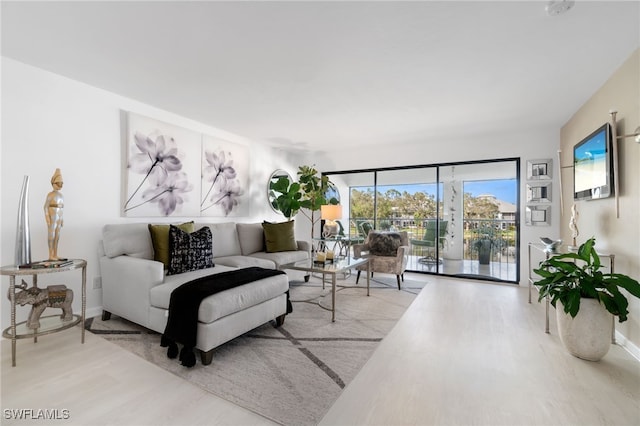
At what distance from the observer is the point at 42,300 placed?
2293mm

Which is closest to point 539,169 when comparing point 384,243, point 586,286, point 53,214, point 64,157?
point 384,243

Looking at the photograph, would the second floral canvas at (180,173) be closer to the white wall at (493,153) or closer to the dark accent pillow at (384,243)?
the dark accent pillow at (384,243)

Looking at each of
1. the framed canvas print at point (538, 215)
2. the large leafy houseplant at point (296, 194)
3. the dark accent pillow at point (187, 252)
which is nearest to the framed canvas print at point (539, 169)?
the framed canvas print at point (538, 215)

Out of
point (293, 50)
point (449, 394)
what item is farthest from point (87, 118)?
point (449, 394)

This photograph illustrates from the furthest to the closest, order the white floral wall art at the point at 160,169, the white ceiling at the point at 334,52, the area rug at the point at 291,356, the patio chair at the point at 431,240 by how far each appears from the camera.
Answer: the patio chair at the point at 431,240
the white floral wall art at the point at 160,169
the white ceiling at the point at 334,52
the area rug at the point at 291,356

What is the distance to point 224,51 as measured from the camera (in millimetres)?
2311

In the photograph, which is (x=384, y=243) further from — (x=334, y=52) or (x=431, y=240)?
(x=334, y=52)

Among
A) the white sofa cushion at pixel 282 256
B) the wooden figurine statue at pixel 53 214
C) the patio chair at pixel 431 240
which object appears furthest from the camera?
the patio chair at pixel 431 240

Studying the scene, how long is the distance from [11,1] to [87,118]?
129 cm

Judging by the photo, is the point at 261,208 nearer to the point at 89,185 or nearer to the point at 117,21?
the point at 89,185

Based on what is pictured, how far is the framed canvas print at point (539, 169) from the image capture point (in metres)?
4.32

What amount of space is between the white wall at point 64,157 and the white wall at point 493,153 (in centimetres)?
391

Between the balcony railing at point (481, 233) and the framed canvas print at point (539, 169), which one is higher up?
the framed canvas print at point (539, 169)

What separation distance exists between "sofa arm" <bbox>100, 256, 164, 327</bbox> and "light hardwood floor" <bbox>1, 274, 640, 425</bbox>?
30 cm
